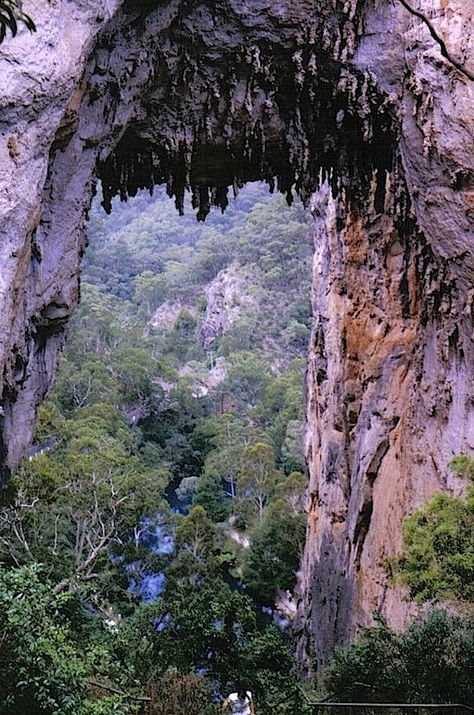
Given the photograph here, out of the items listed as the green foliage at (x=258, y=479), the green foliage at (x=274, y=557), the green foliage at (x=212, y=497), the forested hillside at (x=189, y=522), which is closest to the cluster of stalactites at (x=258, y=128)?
the forested hillside at (x=189, y=522)

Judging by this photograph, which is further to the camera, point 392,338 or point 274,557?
point 274,557

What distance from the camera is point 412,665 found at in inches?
193

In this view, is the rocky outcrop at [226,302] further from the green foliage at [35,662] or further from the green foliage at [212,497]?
the green foliage at [35,662]

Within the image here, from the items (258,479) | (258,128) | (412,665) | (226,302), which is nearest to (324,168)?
(258,128)

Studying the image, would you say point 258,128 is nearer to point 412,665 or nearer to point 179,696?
point 412,665

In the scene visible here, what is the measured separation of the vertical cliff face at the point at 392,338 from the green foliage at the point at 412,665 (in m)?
0.42

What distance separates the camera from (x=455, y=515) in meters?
4.37

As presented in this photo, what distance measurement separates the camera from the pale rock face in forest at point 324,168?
4.37 meters

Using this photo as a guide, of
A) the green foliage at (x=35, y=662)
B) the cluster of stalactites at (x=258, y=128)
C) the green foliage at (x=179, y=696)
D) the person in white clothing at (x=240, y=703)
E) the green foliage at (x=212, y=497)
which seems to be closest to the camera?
the green foliage at (x=35, y=662)

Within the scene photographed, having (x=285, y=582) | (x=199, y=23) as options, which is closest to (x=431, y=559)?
(x=199, y=23)

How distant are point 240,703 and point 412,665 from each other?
2020 millimetres

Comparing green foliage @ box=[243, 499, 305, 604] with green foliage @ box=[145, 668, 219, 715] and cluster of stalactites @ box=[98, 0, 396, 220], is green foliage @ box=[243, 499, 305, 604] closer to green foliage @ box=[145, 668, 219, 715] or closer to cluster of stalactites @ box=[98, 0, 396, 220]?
green foliage @ box=[145, 668, 219, 715]

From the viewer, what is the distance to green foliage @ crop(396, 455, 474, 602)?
4.21m

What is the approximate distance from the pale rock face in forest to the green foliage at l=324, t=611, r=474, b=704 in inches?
51.9
